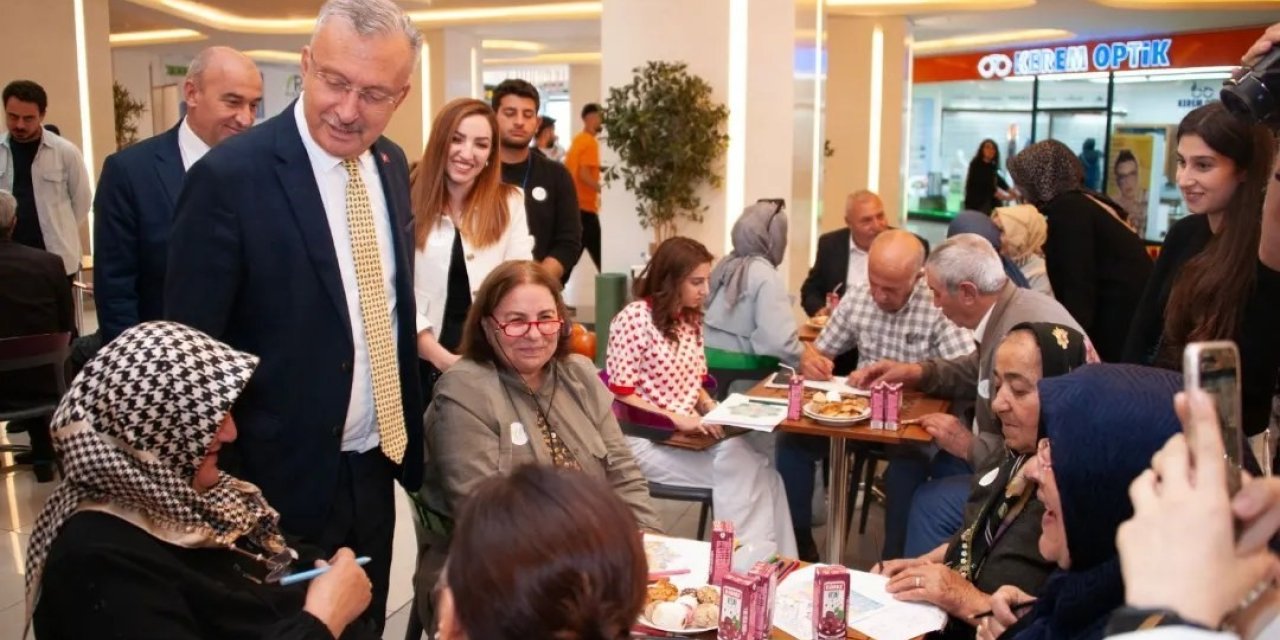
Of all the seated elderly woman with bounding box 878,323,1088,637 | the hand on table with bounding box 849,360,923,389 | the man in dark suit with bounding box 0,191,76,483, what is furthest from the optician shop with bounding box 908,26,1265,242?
the man in dark suit with bounding box 0,191,76,483

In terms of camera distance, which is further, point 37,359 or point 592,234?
point 592,234

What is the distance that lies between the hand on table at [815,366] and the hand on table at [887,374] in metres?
0.25

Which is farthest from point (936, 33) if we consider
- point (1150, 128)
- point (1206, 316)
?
point (1206, 316)

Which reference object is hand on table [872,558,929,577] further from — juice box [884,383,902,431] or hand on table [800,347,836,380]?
hand on table [800,347,836,380]

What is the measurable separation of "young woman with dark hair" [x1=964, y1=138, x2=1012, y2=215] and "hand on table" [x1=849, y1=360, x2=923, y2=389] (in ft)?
37.4

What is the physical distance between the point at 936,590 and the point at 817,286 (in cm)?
411

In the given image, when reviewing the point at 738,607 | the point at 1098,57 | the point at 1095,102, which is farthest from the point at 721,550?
the point at 1095,102

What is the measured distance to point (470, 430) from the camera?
9.16 ft

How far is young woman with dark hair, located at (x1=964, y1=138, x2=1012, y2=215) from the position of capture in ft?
49.3

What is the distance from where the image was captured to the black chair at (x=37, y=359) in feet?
15.4

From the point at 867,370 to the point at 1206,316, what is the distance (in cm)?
159

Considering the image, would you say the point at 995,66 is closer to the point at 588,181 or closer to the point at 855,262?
the point at 588,181

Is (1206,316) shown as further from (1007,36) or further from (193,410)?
(1007,36)

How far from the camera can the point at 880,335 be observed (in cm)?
461
